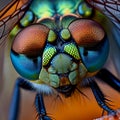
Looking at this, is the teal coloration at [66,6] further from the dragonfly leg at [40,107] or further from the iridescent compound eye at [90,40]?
the dragonfly leg at [40,107]

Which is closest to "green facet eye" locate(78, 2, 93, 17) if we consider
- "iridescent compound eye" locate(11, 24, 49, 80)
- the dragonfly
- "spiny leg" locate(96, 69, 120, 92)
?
the dragonfly

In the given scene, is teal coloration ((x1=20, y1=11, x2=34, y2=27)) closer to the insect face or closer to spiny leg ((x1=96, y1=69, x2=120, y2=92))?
the insect face

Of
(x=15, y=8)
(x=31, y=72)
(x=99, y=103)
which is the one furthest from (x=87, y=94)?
(x=15, y=8)

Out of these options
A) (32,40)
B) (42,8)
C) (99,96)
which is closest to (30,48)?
(32,40)

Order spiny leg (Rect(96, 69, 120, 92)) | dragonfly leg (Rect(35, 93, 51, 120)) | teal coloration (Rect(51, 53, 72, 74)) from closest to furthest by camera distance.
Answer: teal coloration (Rect(51, 53, 72, 74))
dragonfly leg (Rect(35, 93, 51, 120))
spiny leg (Rect(96, 69, 120, 92))

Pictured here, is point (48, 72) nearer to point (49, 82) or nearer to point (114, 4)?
point (49, 82)

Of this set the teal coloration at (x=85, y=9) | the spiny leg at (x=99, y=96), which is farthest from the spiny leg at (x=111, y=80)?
the teal coloration at (x=85, y=9)

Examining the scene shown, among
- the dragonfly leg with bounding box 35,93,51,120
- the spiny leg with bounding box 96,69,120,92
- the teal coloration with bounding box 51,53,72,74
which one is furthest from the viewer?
the spiny leg with bounding box 96,69,120,92
